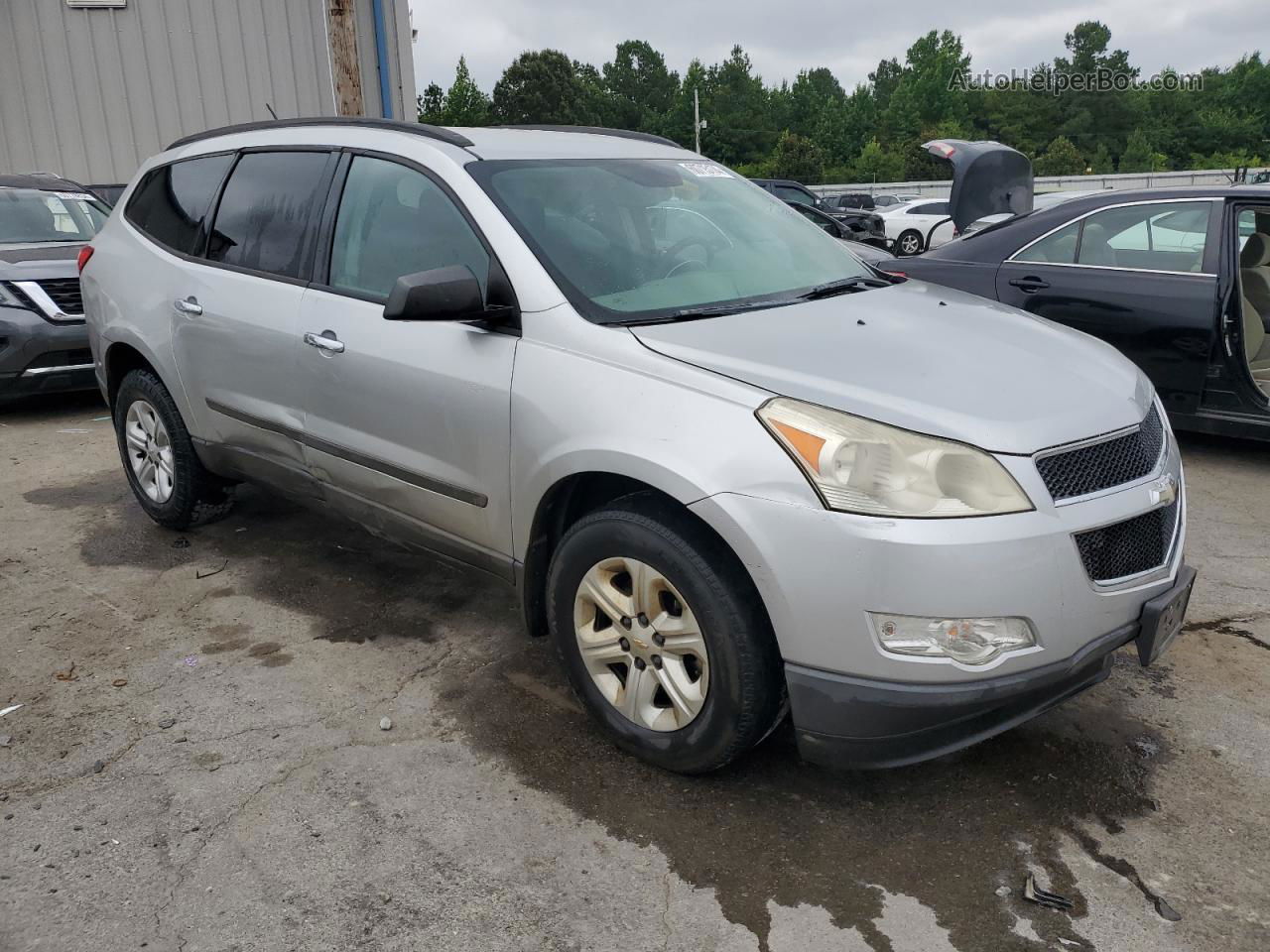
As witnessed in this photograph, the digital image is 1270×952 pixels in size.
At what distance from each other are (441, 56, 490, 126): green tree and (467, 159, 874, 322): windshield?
84.6m

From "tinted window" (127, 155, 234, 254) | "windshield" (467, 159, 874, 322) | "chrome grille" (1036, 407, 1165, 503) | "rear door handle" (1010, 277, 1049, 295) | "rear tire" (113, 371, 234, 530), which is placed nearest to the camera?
"chrome grille" (1036, 407, 1165, 503)

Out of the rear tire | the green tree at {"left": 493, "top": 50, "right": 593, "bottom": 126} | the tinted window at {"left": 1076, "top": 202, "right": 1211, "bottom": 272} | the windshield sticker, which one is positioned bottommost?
the rear tire

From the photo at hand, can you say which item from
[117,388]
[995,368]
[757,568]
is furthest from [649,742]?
[117,388]

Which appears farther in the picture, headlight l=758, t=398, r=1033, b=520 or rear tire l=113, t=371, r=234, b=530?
rear tire l=113, t=371, r=234, b=530

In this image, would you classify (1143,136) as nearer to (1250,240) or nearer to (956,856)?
(1250,240)

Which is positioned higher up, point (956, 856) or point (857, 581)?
point (857, 581)

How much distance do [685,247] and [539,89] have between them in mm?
83603

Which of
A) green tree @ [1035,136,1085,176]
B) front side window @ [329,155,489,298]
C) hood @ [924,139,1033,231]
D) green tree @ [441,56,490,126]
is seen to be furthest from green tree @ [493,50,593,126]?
front side window @ [329,155,489,298]

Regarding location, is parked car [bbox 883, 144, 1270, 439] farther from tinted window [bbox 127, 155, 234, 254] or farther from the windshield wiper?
tinted window [bbox 127, 155, 234, 254]

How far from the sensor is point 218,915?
2.33 metres

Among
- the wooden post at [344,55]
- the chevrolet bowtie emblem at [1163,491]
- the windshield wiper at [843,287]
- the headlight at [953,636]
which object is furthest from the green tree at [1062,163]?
the headlight at [953,636]

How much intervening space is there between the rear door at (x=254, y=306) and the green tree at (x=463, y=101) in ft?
275

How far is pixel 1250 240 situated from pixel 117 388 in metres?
6.05

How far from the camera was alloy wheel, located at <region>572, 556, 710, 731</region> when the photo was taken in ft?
8.65
